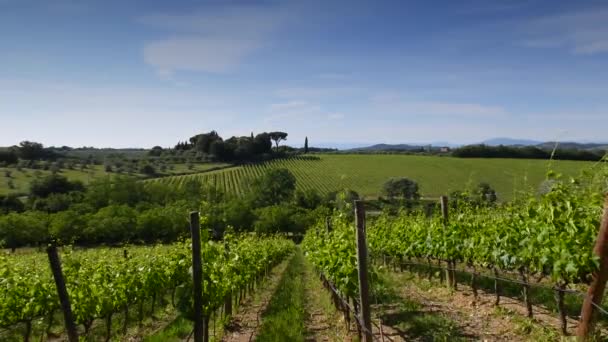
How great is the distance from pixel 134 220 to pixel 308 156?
4932cm

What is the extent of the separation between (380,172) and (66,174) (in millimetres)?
58537

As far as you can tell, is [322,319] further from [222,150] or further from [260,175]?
[222,150]

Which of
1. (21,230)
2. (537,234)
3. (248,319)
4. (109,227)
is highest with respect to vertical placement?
(537,234)

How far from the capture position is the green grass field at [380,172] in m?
65.2

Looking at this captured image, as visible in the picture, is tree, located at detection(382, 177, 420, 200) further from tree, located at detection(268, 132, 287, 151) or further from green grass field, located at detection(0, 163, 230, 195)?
tree, located at detection(268, 132, 287, 151)

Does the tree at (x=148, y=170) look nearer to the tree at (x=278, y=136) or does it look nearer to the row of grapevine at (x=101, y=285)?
Result: the tree at (x=278, y=136)

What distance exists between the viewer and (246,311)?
11.5 metres

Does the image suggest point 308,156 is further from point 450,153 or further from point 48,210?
point 48,210

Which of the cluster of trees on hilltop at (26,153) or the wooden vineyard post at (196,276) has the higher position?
the cluster of trees on hilltop at (26,153)

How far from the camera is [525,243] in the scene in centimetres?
637

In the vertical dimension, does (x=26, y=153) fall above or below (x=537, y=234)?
above

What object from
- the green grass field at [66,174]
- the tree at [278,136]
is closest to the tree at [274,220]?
the green grass field at [66,174]

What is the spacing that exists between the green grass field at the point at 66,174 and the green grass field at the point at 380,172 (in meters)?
5.54

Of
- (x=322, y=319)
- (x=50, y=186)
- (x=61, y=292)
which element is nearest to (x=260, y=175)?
(x=50, y=186)
